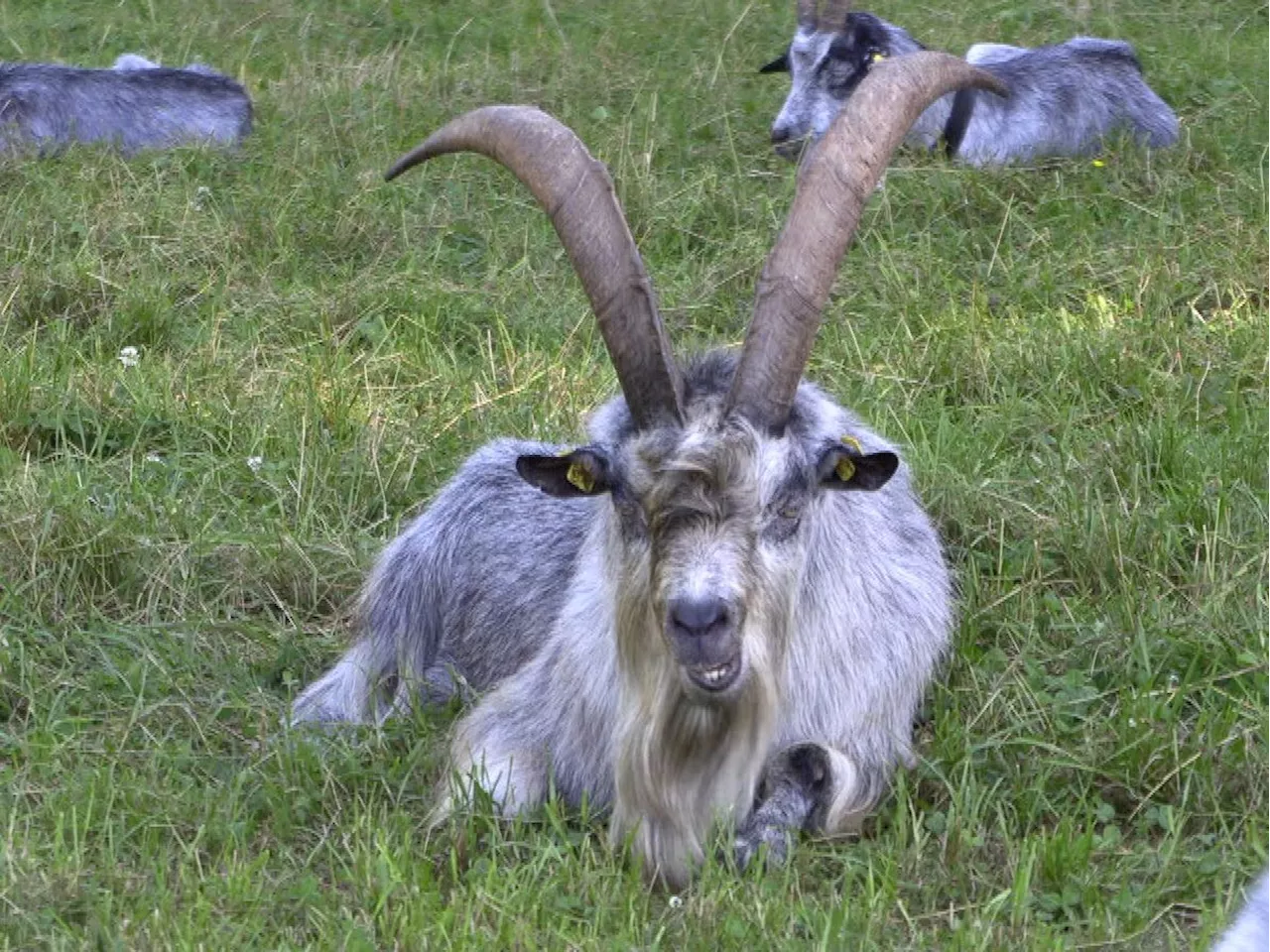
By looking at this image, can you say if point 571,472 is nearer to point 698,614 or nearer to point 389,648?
point 698,614

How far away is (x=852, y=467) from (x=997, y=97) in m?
5.63

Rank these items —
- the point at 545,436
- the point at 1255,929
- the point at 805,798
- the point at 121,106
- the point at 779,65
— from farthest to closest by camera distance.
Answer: the point at 779,65, the point at 121,106, the point at 545,436, the point at 805,798, the point at 1255,929

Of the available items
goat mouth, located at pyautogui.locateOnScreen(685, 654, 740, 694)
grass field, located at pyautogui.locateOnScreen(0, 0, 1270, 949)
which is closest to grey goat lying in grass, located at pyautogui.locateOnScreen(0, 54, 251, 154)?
grass field, located at pyautogui.locateOnScreen(0, 0, 1270, 949)

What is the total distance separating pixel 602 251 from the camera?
4.89m

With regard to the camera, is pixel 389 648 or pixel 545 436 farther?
pixel 545 436

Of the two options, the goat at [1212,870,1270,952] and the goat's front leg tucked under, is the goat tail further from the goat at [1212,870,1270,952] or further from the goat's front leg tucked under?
the goat at [1212,870,1270,952]

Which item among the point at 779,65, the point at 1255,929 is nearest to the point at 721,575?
the point at 1255,929

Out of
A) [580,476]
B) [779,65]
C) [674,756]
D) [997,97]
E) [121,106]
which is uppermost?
[580,476]

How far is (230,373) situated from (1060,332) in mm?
2668

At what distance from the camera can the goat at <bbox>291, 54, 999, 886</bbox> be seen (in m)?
4.71

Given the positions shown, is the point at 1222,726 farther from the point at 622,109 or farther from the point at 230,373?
the point at 622,109

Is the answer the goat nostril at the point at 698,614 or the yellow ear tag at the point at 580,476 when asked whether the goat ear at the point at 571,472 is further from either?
the goat nostril at the point at 698,614

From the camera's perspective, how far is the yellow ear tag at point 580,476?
4879mm

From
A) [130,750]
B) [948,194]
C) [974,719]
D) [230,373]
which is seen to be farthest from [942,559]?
[948,194]
